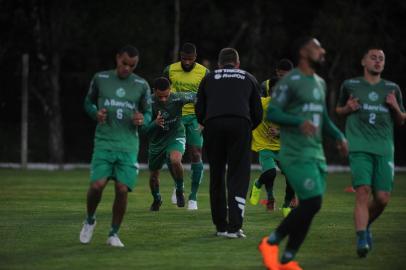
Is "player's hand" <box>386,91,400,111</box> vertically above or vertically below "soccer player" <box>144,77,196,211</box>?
above

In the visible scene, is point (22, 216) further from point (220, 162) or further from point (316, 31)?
point (316, 31)

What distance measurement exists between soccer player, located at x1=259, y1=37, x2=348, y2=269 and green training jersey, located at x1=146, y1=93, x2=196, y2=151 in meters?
6.27

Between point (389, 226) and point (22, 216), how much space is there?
220 inches

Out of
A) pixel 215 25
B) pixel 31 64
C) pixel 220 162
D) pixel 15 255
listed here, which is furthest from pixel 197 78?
pixel 215 25

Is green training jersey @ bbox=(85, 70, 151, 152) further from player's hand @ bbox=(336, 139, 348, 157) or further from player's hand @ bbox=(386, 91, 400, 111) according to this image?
player's hand @ bbox=(386, 91, 400, 111)

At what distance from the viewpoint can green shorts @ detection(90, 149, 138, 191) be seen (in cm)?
1233

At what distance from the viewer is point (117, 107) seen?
1242 cm

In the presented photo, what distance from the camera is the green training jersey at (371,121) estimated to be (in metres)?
12.2

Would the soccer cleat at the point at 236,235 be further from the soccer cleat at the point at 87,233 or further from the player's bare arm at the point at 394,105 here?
the player's bare arm at the point at 394,105

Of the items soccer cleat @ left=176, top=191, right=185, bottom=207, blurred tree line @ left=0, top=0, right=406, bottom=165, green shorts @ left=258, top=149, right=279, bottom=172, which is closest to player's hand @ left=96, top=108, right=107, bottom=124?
green shorts @ left=258, top=149, right=279, bottom=172

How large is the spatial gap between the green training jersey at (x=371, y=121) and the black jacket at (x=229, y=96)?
1762 mm

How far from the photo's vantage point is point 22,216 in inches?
650

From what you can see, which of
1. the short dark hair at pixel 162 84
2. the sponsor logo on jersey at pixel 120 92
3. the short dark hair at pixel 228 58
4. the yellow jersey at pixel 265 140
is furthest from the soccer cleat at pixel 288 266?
the yellow jersey at pixel 265 140

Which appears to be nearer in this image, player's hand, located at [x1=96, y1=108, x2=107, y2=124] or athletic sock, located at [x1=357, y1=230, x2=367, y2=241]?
athletic sock, located at [x1=357, y1=230, x2=367, y2=241]
